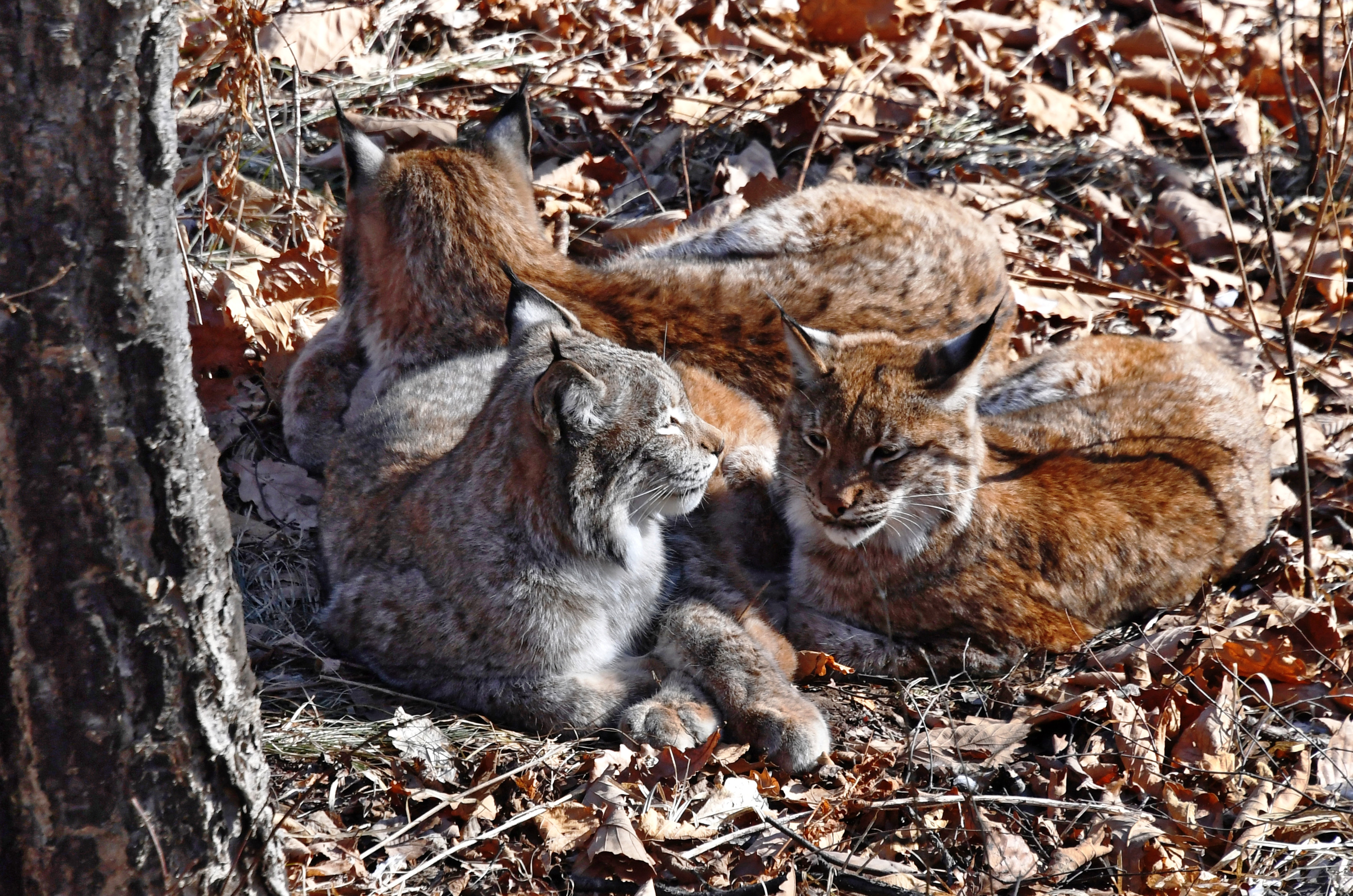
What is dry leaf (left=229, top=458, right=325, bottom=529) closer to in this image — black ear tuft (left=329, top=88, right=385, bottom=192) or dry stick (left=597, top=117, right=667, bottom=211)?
black ear tuft (left=329, top=88, right=385, bottom=192)

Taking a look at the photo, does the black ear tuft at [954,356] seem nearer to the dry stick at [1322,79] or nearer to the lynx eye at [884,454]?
the lynx eye at [884,454]

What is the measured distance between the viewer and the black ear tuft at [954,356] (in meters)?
4.24

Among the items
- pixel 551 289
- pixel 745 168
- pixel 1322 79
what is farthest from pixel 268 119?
pixel 1322 79

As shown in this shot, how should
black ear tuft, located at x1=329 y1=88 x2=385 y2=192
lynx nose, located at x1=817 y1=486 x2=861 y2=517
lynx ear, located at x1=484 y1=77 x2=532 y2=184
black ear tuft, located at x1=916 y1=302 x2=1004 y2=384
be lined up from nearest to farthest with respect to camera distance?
black ear tuft, located at x1=916 y1=302 x2=1004 y2=384 → lynx nose, located at x1=817 y1=486 x2=861 y2=517 → black ear tuft, located at x1=329 y1=88 x2=385 y2=192 → lynx ear, located at x1=484 y1=77 x2=532 y2=184

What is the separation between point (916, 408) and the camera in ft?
14.5

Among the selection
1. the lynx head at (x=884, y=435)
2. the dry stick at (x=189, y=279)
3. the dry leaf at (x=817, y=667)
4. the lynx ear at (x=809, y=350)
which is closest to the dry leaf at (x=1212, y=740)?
the lynx head at (x=884, y=435)

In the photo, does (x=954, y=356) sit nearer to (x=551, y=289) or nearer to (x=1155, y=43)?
(x=551, y=289)

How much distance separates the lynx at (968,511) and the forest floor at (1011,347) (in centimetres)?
21

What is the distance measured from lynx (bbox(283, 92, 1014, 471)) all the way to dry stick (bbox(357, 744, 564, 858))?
1.81 metres

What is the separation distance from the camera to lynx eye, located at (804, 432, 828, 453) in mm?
4535

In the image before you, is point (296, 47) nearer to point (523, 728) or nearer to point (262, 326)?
point (262, 326)

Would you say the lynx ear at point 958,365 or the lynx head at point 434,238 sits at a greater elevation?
the lynx head at point 434,238

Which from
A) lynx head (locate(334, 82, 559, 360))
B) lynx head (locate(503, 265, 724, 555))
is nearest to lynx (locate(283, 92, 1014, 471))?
lynx head (locate(334, 82, 559, 360))

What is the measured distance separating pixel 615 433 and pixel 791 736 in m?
1.20
